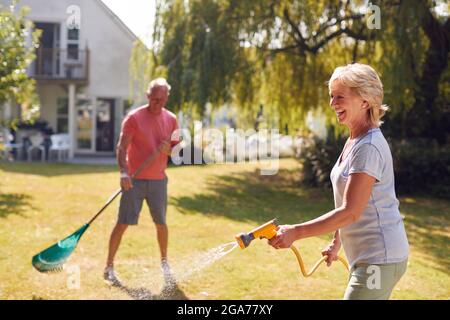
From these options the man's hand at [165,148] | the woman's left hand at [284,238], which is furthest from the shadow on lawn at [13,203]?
the woman's left hand at [284,238]

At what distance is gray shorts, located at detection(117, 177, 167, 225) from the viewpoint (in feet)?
17.1

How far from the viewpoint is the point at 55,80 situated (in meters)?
19.1

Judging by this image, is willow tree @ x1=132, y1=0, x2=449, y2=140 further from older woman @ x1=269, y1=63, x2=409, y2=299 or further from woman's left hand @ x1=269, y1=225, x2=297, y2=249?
woman's left hand @ x1=269, y1=225, x2=297, y2=249

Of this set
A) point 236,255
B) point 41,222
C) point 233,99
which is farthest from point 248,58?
point 236,255

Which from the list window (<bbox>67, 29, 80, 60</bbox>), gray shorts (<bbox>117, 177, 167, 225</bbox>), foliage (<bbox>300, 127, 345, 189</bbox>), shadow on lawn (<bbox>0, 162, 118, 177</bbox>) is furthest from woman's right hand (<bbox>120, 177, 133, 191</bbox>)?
window (<bbox>67, 29, 80, 60</bbox>)

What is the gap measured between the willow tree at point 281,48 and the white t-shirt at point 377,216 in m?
8.22

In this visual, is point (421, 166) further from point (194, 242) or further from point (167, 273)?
point (167, 273)

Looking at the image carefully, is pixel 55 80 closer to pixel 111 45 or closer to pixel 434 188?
pixel 111 45

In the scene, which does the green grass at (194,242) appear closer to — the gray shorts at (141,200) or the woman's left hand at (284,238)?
the gray shorts at (141,200)

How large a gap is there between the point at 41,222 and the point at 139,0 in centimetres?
350

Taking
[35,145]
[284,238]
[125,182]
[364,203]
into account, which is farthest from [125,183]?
[35,145]

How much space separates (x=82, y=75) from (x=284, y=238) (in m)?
18.5

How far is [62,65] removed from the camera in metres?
19.5

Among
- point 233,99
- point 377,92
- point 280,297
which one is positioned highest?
point 233,99
